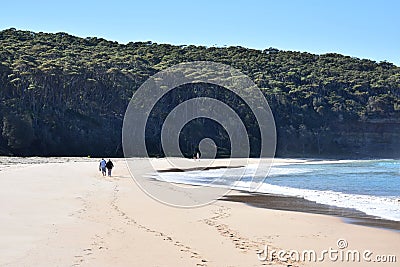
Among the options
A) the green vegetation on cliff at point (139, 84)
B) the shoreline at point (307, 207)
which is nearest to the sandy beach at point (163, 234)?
the shoreline at point (307, 207)

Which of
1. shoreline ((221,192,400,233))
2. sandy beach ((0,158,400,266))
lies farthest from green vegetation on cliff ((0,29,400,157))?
sandy beach ((0,158,400,266))

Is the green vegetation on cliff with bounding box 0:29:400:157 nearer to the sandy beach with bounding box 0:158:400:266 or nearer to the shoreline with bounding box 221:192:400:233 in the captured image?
the shoreline with bounding box 221:192:400:233

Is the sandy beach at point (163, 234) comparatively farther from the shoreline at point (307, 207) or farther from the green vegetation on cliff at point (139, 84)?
the green vegetation on cliff at point (139, 84)

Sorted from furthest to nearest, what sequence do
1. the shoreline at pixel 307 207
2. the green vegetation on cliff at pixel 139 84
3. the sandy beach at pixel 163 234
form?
the green vegetation on cliff at pixel 139 84 → the shoreline at pixel 307 207 → the sandy beach at pixel 163 234

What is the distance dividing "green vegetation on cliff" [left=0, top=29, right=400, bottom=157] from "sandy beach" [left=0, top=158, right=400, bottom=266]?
124ft

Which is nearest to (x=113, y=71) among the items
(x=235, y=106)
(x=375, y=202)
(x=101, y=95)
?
(x=101, y=95)

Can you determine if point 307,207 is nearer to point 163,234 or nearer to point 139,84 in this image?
point 163,234

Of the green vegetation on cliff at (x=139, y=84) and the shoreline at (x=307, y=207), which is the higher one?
the green vegetation on cliff at (x=139, y=84)

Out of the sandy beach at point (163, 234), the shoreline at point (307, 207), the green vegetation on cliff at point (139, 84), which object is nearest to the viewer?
the sandy beach at point (163, 234)

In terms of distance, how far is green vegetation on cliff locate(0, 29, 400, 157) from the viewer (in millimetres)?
54000

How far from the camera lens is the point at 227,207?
14156 mm

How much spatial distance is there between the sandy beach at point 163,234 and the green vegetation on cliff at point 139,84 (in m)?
37.9

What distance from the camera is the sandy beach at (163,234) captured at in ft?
24.5

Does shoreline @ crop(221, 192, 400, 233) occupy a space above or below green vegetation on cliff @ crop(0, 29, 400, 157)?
below
